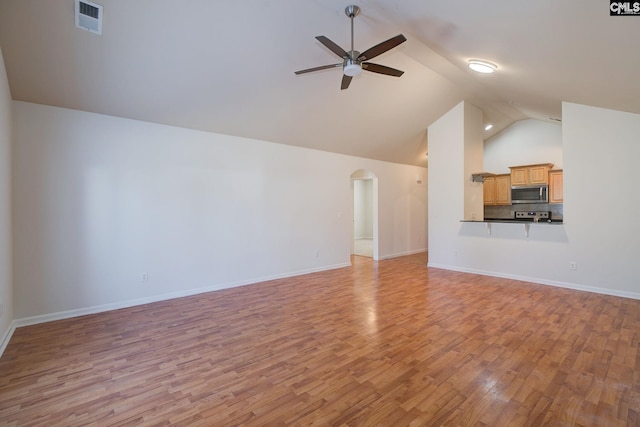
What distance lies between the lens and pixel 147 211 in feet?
13.5

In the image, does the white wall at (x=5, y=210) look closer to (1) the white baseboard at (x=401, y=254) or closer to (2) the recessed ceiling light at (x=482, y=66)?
(2) the recessed ceiling light at (x=482, y=66)

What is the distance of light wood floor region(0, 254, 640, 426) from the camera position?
74.6 inches

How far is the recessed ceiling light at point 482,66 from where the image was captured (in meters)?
3.58

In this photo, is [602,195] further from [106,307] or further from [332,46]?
[106,307]

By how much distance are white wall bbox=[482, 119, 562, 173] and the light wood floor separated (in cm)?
438

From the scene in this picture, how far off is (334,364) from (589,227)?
15.7ft

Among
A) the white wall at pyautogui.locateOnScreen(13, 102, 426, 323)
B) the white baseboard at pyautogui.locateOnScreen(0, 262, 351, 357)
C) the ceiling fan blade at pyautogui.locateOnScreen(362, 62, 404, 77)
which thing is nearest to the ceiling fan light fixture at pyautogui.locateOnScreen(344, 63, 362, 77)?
the ceiling fan blade at pyautogui.locateOnScreen(362, 62, 404, 77)

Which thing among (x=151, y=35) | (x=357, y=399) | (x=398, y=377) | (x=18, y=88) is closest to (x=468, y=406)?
(x=398, y=377)

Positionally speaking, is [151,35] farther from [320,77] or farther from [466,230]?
[466,230]

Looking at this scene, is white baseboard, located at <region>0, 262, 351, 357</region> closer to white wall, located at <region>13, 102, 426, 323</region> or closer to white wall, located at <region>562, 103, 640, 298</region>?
white wall, located at <region>13, 102, 426, 323</region>

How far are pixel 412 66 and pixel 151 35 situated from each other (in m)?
3.59

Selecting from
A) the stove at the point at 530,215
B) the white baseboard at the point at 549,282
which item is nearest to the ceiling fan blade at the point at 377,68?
the white baseboard at the point at 549,282

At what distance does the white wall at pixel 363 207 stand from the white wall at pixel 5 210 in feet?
32.4

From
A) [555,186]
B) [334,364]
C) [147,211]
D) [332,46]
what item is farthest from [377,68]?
[555,186]
